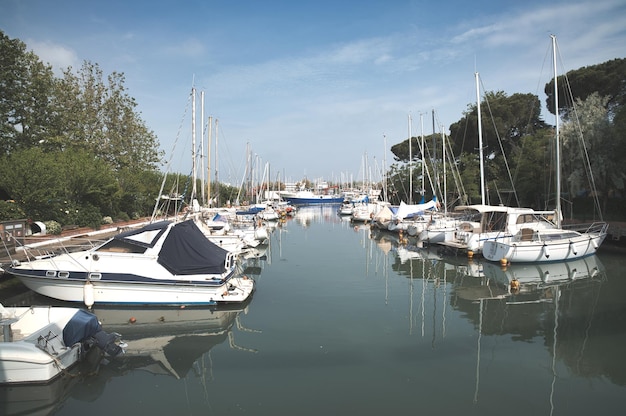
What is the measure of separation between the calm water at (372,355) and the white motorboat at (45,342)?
0.39m

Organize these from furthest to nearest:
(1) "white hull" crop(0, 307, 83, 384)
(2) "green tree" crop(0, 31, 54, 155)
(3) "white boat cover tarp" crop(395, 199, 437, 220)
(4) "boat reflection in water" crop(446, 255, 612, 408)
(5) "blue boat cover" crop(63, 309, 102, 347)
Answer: (3) "white boat cover tarp" crop(395, 199, 437, 220)
(2) "green tree" crop(0, 31, 54, 155)
(4) "boat reflection in water" crop(446, 255, 612, 408)
(5) "blue boat cover" crop(63, 309, 102, 347)
(1) "white hull" crop(0, 307, 83, 384)

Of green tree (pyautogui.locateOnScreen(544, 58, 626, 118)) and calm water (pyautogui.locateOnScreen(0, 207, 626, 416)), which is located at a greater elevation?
green tree (pyautogui.locateOnScreen(544, 58, 626, 118))

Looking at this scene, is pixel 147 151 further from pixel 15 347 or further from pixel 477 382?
pixel 477 382

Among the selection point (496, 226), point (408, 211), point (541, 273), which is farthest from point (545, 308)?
point (408, 211)

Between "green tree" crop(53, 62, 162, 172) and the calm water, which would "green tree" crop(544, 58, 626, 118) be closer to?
the calm water

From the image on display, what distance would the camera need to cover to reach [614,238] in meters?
25.6

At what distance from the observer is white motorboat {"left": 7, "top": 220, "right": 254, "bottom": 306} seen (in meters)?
13.4

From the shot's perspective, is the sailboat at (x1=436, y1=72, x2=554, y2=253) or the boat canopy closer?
the boat canopy

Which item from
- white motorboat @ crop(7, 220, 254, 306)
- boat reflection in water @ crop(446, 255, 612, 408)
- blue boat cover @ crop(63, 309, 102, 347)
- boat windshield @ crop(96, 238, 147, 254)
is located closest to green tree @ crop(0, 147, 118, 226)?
white motorboat @ crop(7, 220, 254, 306)

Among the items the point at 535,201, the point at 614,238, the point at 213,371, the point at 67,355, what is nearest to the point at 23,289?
the point at 67,355

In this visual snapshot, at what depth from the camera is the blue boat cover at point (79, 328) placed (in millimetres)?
9016

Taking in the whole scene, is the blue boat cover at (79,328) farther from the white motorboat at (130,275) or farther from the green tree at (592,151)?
the green tree at (592,151)

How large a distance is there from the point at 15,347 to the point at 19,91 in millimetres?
27666

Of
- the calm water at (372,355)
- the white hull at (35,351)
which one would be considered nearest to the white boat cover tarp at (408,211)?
the calm water at (372,355)
